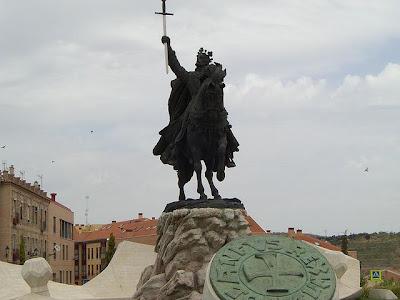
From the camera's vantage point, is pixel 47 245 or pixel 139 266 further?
pixel 47 245

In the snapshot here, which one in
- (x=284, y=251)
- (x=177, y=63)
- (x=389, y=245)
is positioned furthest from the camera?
(x=389, y=245)

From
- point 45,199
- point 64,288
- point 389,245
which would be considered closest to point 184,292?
point 64,288

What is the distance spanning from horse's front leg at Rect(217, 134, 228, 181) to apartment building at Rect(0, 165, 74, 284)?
94.1ft

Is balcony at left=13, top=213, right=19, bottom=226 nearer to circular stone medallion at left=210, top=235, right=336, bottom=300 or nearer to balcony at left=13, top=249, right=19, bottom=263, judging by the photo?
balcony at left=13, top=249, right=19, bottom=263

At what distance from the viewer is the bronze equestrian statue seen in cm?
1251

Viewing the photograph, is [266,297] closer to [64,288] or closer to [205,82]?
[205,82]

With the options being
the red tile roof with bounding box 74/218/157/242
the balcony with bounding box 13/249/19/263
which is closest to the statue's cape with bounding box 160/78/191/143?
the red tile roof with bounding box 74/218/157/242

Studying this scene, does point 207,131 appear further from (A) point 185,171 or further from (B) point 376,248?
(B) point 376,248

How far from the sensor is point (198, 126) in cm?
1270

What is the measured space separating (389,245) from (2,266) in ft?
131

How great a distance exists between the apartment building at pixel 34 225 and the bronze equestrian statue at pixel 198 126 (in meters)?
28.1

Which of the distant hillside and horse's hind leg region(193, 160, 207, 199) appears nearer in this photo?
horse's hind leg region(193, 160, 207, 199)

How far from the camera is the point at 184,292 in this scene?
11398 millimetres

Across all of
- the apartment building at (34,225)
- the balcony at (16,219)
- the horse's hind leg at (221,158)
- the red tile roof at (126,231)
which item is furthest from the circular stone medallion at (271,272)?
the balcony at (16,219)
